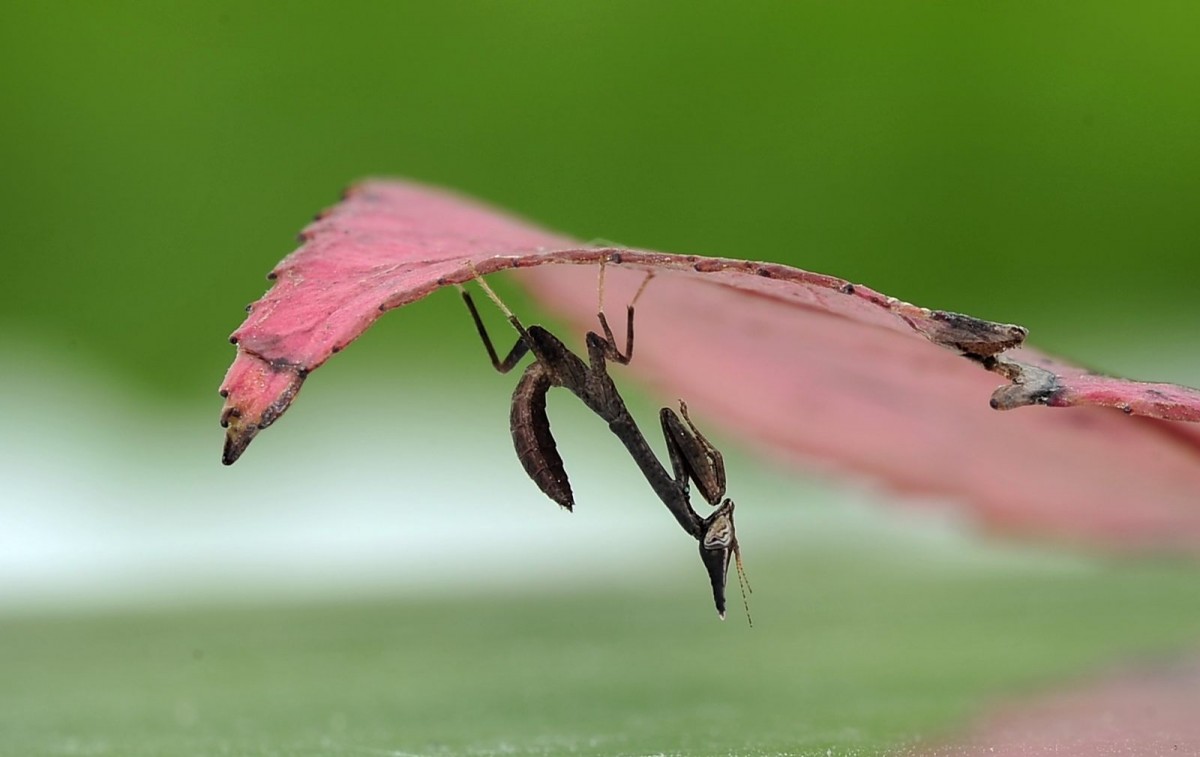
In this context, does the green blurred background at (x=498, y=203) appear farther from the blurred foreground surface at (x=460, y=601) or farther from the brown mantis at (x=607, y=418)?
the brown mantis at (x=607, y=418)

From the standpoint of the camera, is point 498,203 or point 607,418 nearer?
point 607,418

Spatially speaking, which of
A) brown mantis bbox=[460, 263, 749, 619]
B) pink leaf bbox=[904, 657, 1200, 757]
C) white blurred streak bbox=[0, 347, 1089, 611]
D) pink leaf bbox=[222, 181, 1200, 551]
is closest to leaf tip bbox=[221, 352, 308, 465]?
pink leaf bbox=[222, 181, 1200, 551]

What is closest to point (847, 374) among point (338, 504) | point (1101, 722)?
point (1101, 722)

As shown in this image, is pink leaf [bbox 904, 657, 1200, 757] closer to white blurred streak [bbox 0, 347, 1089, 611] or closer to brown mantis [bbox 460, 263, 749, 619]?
brown mantis [bbox 460, 263, 749, 619]

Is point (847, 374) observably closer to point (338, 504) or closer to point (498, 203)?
point (338, 504)

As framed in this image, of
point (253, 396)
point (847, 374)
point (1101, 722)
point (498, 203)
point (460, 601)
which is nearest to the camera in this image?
point (253, 396)

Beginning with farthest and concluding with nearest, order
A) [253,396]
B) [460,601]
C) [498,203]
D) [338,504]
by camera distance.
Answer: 1. [498,203]
2. [338,504]
3. [460,601]
4. [253,396]

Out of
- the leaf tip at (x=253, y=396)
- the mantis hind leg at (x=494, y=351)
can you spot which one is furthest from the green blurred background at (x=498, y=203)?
the leaf tip at (x=253, y=396)
